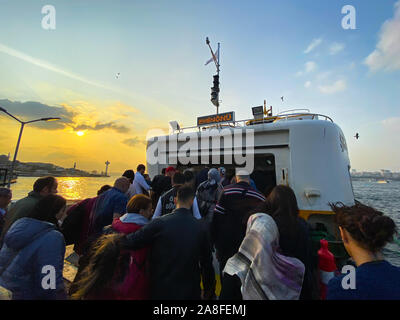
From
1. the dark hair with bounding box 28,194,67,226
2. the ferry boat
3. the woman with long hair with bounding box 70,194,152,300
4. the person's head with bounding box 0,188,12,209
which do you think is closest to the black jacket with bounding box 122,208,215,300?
the woman with long hair with bounding box 70,194,152,300

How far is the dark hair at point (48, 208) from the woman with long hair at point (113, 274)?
2.61ft

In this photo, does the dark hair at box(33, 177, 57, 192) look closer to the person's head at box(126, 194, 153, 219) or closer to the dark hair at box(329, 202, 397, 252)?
the person's head at box(126, 194, 153, 219)

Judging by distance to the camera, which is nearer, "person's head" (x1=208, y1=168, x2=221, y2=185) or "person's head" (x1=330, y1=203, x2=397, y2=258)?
"person's head" (x1=330, y1=203, x2=397, y2=258)

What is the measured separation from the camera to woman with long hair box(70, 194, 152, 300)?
1558mm

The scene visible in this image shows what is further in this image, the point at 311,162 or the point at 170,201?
the point at 311,162

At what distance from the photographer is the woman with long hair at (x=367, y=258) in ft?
3.90

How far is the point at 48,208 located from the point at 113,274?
121 cm

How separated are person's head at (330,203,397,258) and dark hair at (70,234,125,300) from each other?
2135 mm

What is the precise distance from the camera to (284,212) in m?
1.97

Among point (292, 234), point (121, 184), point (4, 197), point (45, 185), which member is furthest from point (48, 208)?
point (292, 234)

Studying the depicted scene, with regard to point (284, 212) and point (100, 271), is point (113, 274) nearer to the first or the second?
point (100, 271)

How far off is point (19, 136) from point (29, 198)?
1511cm
